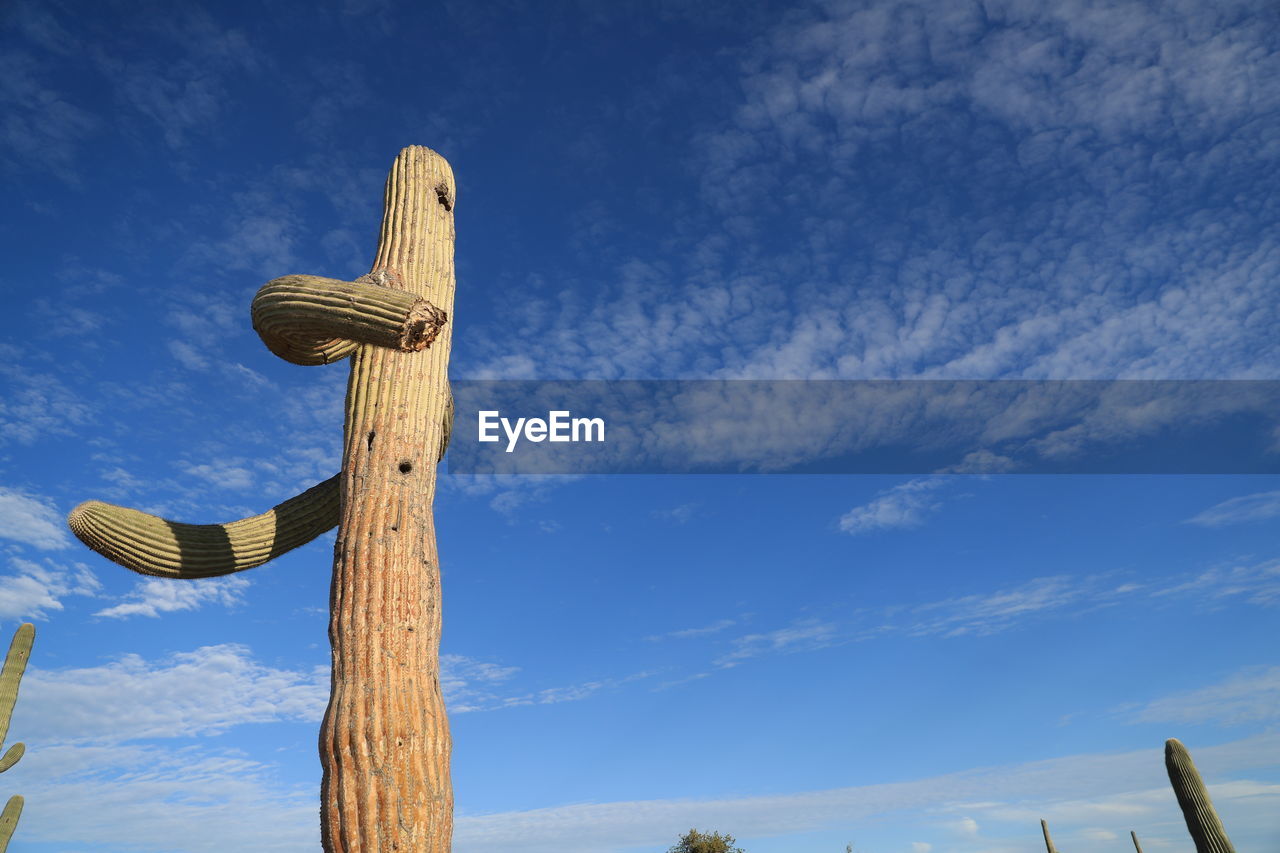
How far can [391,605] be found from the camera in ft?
12.7

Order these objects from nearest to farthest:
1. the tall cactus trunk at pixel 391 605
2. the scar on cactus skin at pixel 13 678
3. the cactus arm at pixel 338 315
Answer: the tall cactus trunk at pixel 391 605 → the cactus arm at pixel 338 315 → the scar on cactus skin at pixel 13 678

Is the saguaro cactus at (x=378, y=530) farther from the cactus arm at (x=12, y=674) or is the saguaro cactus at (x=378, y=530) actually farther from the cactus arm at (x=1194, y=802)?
the cactus arm at (x=1194, y=802)

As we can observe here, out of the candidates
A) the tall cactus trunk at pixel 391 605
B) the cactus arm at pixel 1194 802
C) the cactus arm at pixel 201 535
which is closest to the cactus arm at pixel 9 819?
the cactus arm at pixel 201 535

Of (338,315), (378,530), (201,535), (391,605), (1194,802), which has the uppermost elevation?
(338,315)

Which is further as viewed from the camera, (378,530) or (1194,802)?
(1194,802)

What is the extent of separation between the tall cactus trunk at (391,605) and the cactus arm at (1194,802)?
376 inches

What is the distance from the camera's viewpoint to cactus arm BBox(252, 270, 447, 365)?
4059 millimetres

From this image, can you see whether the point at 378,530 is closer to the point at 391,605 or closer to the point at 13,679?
the point at 391,605

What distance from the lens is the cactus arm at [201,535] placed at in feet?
14.8

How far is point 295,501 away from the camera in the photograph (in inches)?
194

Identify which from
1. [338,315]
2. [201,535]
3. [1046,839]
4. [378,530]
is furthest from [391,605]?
[1046,839]

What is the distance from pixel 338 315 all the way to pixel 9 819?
988cm

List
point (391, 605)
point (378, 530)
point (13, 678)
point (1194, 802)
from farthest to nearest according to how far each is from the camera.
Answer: point (1194, 802), point (13, 678), point (378, 530), point (391, 605)

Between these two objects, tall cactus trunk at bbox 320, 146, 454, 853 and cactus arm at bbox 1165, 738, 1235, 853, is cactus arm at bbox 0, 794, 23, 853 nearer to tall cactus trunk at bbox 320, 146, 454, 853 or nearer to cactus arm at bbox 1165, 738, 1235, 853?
tall cactus trunk at bbox 320, 146, 454, 853
